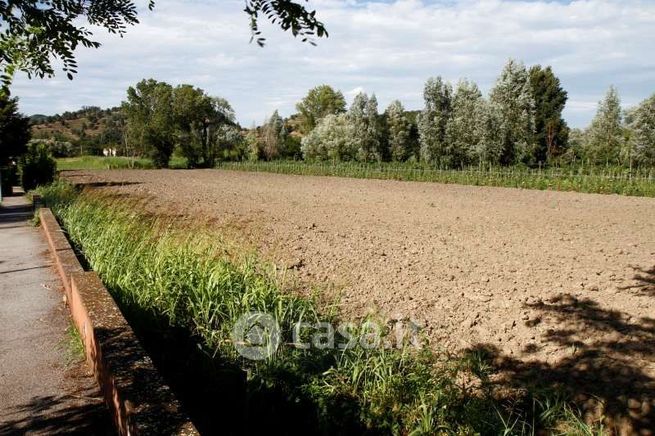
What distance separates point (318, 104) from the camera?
8806 cm

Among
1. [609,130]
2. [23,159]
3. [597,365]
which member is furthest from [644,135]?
[23,159]

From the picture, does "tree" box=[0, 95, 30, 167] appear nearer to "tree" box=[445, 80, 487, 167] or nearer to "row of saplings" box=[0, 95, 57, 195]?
"row of saplings" box=[0, 95, 57, 195]

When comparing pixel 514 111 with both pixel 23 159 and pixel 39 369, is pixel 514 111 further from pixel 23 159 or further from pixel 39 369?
pixel 39 369

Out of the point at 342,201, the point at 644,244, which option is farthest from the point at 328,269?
the point at 342,201

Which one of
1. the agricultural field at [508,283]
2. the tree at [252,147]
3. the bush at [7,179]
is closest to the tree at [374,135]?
the tree at [252,147]

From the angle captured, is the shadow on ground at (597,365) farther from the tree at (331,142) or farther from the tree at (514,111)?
the tree at (331,142)

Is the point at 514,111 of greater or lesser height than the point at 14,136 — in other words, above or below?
above

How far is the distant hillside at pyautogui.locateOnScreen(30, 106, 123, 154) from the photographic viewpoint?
97500mm

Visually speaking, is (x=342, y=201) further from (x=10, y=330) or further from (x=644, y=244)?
(x=10, y=330)

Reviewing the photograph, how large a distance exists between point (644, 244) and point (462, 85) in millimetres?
34913

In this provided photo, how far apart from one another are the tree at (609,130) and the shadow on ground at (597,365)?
36.3 m

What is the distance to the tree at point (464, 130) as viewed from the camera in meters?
38.5

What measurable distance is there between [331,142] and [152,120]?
23.5 metres

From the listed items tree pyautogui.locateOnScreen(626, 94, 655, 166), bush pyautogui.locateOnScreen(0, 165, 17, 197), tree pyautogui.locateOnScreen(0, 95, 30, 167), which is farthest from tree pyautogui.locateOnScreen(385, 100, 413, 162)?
tree pyautogui.locateOnScreen(0, 95, 30, 167)
